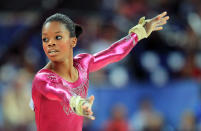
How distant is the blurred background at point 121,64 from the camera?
6562mm

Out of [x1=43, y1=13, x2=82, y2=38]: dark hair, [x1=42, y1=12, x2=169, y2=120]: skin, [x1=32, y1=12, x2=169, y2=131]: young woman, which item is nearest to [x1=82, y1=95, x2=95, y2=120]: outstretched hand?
[x1=32, y1=12, x2=169, y2=131]: young woman

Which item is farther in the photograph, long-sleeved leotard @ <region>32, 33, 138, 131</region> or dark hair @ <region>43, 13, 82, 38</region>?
dark hair @ <region>43, 13, 82, 38</region>

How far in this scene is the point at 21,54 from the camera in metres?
7.34

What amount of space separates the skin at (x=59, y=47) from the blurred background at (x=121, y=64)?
125 inches

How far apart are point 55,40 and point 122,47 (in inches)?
37.7

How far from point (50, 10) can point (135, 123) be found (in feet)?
8.42

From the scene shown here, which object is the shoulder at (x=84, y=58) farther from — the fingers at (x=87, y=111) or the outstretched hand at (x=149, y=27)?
the fingers at (x=87, y=111)

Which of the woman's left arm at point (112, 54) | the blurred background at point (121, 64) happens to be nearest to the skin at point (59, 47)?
the woman's left arm at point (112, 54)

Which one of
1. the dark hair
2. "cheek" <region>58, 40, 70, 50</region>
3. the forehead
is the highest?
the dark hair

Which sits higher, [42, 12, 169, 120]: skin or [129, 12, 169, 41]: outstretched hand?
[129, 12, 169, 41]: outstretched hand

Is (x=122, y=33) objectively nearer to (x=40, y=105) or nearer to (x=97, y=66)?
(x=97, y=66)

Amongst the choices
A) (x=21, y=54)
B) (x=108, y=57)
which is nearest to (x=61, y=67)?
(x=108, y=57)

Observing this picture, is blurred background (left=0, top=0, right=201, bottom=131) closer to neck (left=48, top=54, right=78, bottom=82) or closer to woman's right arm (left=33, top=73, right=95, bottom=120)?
neck (left=48, top=54, right=78, bottom=82)

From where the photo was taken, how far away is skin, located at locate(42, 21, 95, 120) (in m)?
3.20
